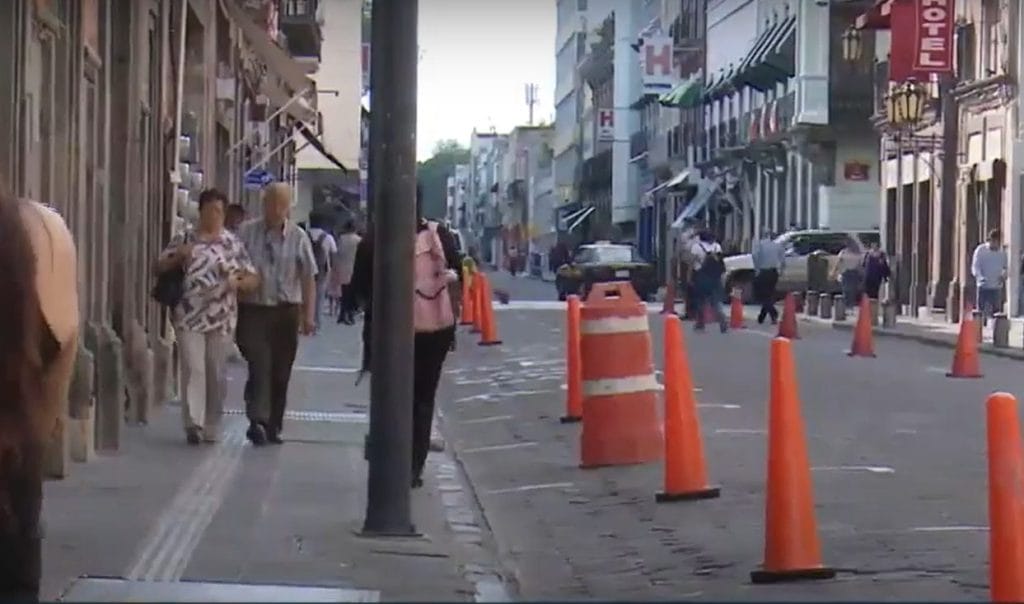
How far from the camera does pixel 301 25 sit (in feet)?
149

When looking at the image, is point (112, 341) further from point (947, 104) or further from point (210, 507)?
point (947, 104)

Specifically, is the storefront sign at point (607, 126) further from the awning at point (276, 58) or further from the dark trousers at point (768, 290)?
the awning at point (276, 58)

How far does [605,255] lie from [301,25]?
389 inches

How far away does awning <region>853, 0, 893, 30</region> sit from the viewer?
1937 inches

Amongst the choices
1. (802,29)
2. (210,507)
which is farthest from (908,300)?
(210,507)

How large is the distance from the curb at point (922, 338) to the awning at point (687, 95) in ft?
116

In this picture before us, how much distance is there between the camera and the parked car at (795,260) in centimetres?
4966

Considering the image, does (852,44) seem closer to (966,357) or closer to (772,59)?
(772,59)

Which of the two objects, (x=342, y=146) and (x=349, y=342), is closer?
(x=349, y=342)

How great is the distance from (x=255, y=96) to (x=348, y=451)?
2149 centimetres

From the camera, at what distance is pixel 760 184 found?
2825 inches

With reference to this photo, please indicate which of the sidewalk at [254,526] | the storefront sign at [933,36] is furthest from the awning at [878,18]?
the sidewalk at [254,526]

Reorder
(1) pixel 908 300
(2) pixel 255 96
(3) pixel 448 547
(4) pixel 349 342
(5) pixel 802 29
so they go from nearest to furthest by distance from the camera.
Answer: (3) pixel 448 547, (4) pixel 349 342, (2) pixel 255 96, (1) pixel 908 300, (5) pixel 802 29

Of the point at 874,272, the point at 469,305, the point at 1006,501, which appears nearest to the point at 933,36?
the point at 874,272
